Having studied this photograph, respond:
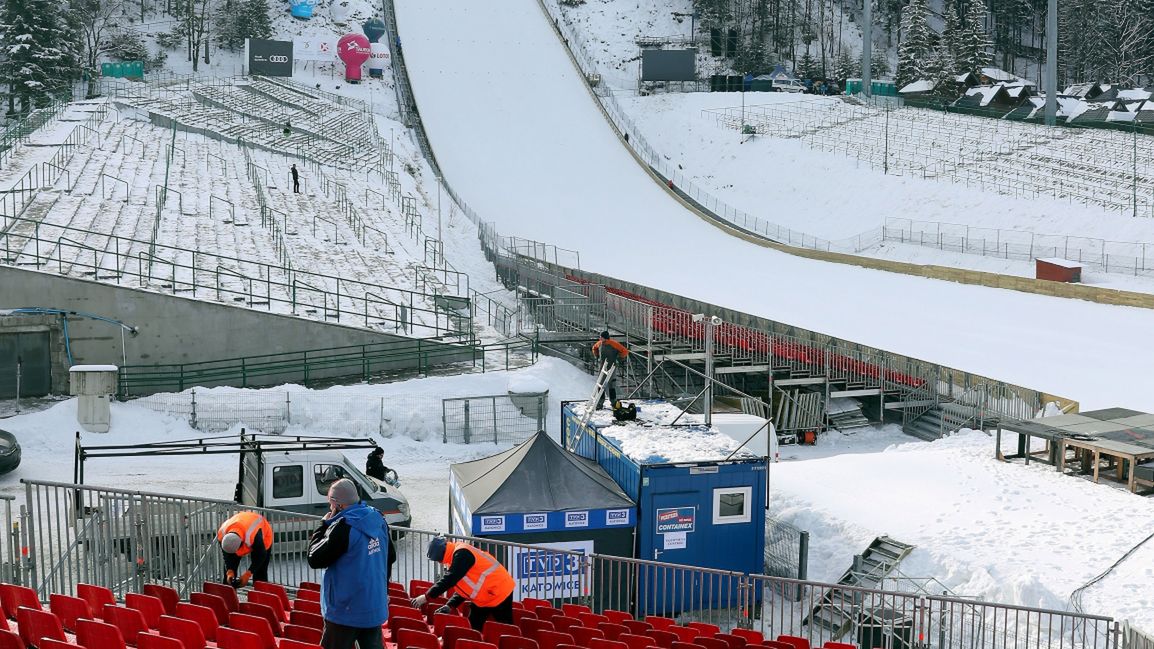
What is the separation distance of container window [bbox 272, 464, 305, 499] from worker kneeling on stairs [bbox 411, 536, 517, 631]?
6264 millimetres

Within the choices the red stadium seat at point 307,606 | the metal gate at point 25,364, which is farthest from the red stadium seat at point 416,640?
the metal gate at point 25,364

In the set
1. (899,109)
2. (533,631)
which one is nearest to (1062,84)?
(899,109)

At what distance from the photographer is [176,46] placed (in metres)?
76.2

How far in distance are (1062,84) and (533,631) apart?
300 ft

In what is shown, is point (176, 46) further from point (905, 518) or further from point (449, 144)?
point (905, 518)

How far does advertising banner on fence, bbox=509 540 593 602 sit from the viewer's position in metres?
13.6

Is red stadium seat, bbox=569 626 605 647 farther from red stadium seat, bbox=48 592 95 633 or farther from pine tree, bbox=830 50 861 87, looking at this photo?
pine tree, bbox=830 50 861 87

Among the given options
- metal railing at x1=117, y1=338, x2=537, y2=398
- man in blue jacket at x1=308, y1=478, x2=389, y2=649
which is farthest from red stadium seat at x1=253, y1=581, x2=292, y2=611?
metal railing at x1=117, y1=338, x2=537, y2=398

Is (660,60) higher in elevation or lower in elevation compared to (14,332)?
higher

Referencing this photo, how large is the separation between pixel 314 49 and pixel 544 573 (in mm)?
66721

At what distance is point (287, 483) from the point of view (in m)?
16.0

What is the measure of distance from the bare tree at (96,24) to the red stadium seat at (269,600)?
6548 centimetres

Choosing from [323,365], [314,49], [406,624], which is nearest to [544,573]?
[406,624]

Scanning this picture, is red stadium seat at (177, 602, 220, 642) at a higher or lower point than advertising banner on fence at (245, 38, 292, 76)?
lower
